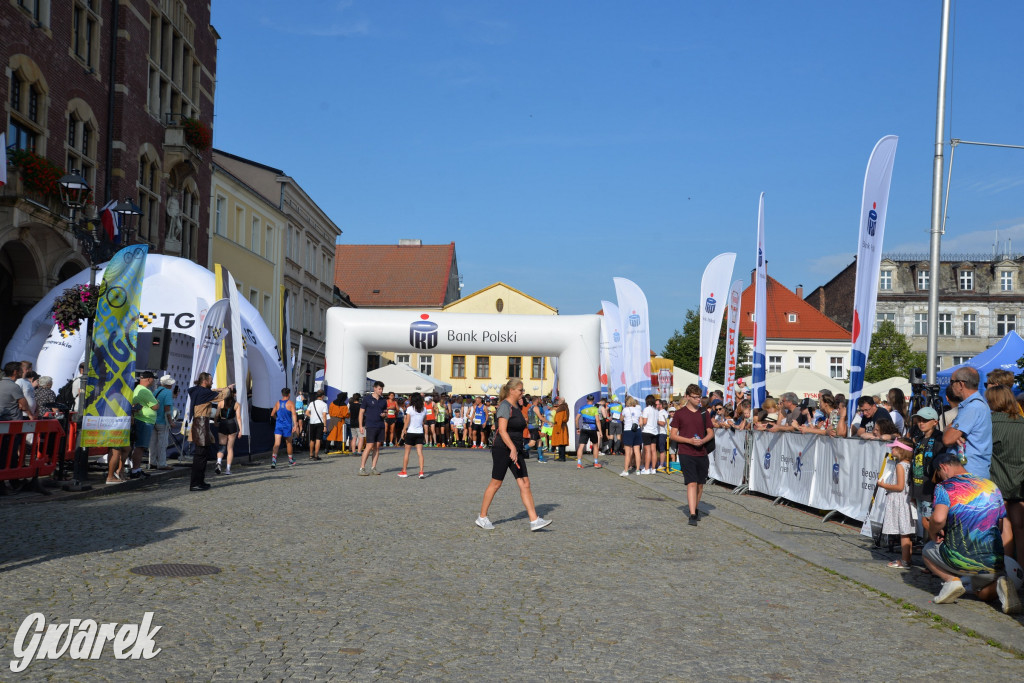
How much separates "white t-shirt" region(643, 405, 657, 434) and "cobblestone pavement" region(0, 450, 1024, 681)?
8.25 meters

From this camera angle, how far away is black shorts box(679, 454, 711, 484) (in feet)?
41.3

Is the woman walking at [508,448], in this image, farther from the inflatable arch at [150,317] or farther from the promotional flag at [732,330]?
the promotional flag at [732,330]

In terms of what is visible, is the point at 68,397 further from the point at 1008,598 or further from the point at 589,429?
the point at 1008,598

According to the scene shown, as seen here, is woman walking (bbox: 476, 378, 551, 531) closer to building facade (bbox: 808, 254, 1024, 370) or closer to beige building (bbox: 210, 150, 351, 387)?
beige building (bbox: 210, 150, 351, 387)

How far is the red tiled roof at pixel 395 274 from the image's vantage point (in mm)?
85062

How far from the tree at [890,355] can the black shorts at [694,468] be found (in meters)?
55.0

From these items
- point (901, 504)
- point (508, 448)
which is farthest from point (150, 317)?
point (901, 504)

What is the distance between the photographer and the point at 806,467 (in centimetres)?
1428

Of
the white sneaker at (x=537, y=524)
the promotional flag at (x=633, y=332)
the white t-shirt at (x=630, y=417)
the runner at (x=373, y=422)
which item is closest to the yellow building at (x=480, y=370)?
the promotional flag at (x=633, y=332)

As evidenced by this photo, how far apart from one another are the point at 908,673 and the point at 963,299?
75580 mm

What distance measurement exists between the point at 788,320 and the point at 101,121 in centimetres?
6113

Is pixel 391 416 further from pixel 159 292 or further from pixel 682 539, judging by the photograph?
pixel 682 539

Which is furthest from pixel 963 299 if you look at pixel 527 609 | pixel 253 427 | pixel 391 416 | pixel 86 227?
pixel 527 609

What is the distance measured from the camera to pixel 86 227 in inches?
640
